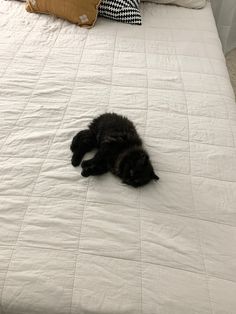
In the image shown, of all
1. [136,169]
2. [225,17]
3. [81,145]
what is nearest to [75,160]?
[81,145]

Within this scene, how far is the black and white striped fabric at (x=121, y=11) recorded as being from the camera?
171cm

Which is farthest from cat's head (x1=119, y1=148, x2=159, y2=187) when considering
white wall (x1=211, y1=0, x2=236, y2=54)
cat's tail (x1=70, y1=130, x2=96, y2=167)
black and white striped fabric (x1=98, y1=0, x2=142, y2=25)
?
white wall (x1=211, y1=0, x2=236, y2=54)

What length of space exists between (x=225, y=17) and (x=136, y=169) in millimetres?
1913

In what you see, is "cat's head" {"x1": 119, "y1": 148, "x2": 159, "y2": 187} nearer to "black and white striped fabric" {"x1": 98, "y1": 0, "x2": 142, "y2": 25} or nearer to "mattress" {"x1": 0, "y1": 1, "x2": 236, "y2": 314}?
"mattress" {"x1": 0, "y1": 1, "x2": 236, "y2": 314}

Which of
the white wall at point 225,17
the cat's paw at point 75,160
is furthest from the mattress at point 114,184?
the white wall at point 225,17

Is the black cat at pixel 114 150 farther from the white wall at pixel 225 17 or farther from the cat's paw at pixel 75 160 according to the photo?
the white wall at pixel 225 17

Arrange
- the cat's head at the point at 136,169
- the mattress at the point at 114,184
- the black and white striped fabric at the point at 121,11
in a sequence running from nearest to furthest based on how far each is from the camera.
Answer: the mattress at the point at 114,184 → the cat's head at the point at 136,169 → the black and white striped fabric at the point at 121,11

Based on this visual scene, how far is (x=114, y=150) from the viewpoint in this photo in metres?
1.05

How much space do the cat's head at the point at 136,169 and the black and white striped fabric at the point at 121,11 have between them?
104 centimetres

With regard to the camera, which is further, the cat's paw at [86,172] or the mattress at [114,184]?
the cat's paw at [86,172]

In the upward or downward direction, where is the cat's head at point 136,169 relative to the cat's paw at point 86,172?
upward

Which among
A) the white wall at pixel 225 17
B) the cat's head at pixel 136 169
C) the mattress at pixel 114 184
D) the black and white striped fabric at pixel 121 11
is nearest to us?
the mattress at pixel 114 184

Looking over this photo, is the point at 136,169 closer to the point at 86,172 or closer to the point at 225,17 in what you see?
the point at 86,172

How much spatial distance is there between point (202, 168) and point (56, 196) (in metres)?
0.49
